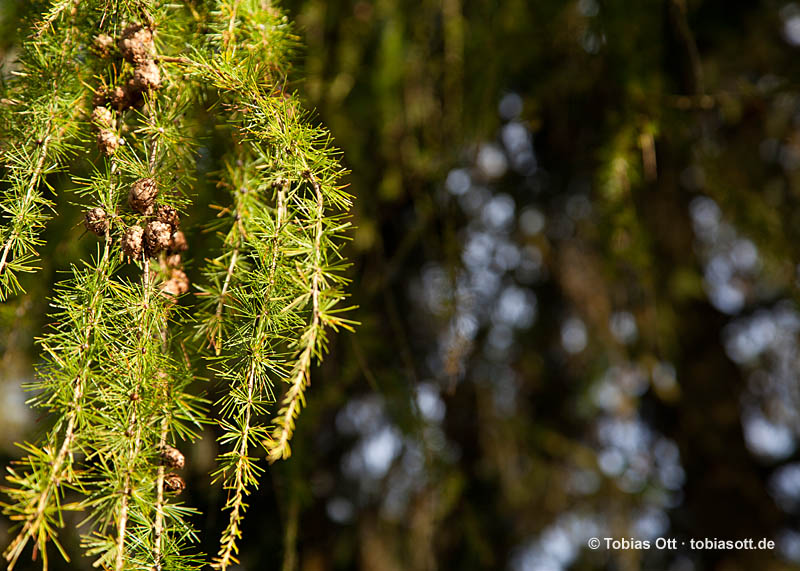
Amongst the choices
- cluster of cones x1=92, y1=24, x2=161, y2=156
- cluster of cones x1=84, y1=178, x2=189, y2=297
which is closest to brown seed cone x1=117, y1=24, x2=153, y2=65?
cluster of cones x1=92, y1=24, x2=161, y2=156

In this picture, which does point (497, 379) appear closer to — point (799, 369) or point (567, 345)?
point (567, 345)

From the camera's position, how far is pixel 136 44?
491mm

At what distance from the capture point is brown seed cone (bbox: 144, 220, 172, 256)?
18.1 inches

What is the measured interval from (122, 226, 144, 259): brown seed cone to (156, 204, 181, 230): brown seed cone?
0.02 metres

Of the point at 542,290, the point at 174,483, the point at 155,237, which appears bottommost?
the point at 542,290

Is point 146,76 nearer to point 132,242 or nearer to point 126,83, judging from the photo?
point 126,83

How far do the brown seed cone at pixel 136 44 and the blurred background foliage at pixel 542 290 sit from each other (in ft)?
0.92

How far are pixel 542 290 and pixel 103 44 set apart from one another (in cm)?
158

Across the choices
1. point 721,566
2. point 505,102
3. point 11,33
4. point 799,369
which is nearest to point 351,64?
point 505,102


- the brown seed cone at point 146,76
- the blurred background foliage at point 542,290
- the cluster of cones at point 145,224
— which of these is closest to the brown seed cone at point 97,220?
the cluster of cones at point 145,224

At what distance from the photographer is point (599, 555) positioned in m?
2.12

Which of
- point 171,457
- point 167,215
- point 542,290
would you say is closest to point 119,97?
point 167,215

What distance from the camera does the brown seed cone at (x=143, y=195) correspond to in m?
0.46

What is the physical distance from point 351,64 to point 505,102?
1.40 ft
